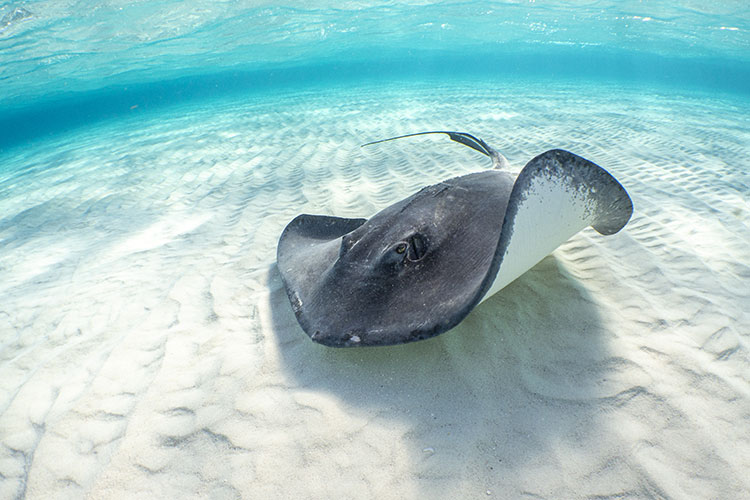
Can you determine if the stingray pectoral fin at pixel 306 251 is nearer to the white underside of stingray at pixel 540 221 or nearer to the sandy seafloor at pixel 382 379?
the sandy seafloor at pixel 382 379

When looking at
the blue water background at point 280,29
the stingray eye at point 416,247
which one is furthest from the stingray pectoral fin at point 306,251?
the blue water background at point 280,29

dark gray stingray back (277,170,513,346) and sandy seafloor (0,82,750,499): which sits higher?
dark gray stingray back (277,170,513,346)

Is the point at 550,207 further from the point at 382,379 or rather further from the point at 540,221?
the point at 382,379

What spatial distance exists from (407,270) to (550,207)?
87 centimetres

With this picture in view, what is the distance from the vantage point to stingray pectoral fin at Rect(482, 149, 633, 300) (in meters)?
1.73

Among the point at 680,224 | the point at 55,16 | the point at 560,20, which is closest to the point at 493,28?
the point at 560,20

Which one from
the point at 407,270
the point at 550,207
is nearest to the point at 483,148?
the point at 550,207

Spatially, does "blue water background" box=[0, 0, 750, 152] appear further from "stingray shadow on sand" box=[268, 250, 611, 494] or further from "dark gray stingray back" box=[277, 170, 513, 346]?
"stingray shadow on sand" box=[268, 250, 611, 494]

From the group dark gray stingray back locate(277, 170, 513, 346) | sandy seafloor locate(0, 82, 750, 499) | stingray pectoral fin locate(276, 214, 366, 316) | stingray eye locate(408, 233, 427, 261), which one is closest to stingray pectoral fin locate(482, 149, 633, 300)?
dark gray stingray back locate(277, 170, 513, 346)

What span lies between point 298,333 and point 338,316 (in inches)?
32.4

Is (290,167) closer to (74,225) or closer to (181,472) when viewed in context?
(74,225)

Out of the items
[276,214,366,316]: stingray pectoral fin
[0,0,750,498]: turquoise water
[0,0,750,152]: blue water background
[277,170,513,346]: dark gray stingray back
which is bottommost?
[0,0,750,498]: turquoise water

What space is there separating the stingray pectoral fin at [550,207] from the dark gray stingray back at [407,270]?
0.16 metres

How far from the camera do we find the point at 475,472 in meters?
1.65
